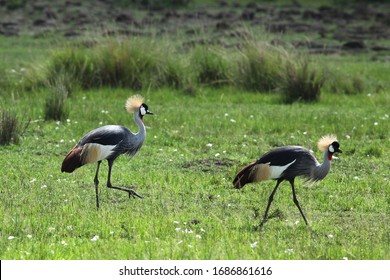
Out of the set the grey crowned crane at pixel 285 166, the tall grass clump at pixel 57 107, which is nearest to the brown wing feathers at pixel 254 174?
the grey crowned crane at pixel 285 166

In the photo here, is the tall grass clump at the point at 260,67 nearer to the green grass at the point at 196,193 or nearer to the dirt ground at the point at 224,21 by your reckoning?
the green grass at the point at 196,193

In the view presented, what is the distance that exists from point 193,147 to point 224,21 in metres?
16.7

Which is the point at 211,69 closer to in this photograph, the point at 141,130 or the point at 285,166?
the point at 141,130

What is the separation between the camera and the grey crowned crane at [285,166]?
25.6 ft

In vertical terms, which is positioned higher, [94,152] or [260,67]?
[94,152]

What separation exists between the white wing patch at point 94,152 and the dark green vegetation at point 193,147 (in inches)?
17.5

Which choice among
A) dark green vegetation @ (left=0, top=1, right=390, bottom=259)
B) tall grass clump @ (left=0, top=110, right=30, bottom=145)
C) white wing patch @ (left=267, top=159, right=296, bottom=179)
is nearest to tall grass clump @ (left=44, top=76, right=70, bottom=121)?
dark green vegetation @ (left=0, top=1, right=390, bottom=259)

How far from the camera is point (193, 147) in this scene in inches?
460

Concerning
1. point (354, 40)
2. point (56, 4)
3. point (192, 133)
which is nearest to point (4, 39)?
point (56, 4)

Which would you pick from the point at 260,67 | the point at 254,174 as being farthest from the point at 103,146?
the point at 260,67

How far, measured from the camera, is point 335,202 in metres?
8.71

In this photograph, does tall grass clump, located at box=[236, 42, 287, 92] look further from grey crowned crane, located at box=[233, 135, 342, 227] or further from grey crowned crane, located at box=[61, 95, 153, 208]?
grey crowned crane, located at box=[233, 135, 342, 227]
